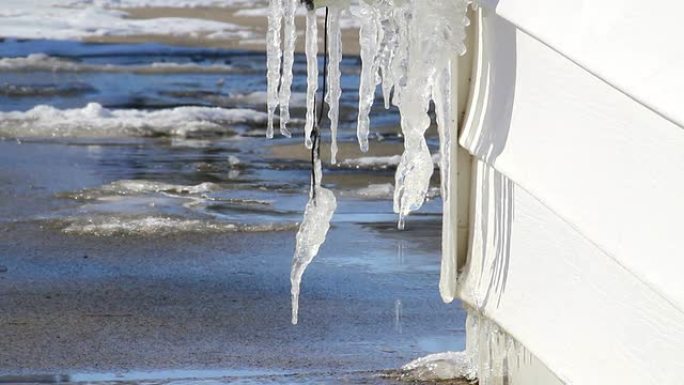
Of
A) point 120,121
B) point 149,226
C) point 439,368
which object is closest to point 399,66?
point 439,368

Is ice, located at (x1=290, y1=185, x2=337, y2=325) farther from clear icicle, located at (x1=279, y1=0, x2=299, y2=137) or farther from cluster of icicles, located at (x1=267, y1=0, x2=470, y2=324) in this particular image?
clear icicle, located at (x1=279, y1=0, x2=299, y2=137)

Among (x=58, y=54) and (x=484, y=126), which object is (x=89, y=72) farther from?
(x=484, y=126)

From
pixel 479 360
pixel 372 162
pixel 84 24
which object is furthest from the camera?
pixel 84 24

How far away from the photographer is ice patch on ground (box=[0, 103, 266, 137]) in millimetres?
9273

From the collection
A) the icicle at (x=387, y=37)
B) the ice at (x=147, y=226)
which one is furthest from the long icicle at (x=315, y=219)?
the ice at (x=147, y=226)

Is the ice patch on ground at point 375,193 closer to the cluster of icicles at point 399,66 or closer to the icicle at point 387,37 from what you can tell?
the cluster of icicles at point 399,66

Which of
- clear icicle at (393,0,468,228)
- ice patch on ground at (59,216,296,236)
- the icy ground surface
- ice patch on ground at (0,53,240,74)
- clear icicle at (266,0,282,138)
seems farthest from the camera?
ice patch on ground at (0,53,240,74)

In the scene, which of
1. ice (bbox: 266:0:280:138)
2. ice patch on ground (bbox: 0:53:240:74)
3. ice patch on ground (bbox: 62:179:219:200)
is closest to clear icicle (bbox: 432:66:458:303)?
ice (bbox: 266:0:280:138)

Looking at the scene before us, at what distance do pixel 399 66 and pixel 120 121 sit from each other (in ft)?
21.2

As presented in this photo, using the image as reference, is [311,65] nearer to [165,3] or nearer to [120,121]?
[120,121]

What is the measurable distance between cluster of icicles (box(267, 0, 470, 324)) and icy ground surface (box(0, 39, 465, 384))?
1057 mm

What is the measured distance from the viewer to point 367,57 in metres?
3.46

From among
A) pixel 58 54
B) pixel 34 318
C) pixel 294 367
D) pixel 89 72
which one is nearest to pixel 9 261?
pixel 34 318

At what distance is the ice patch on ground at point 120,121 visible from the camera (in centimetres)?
927
